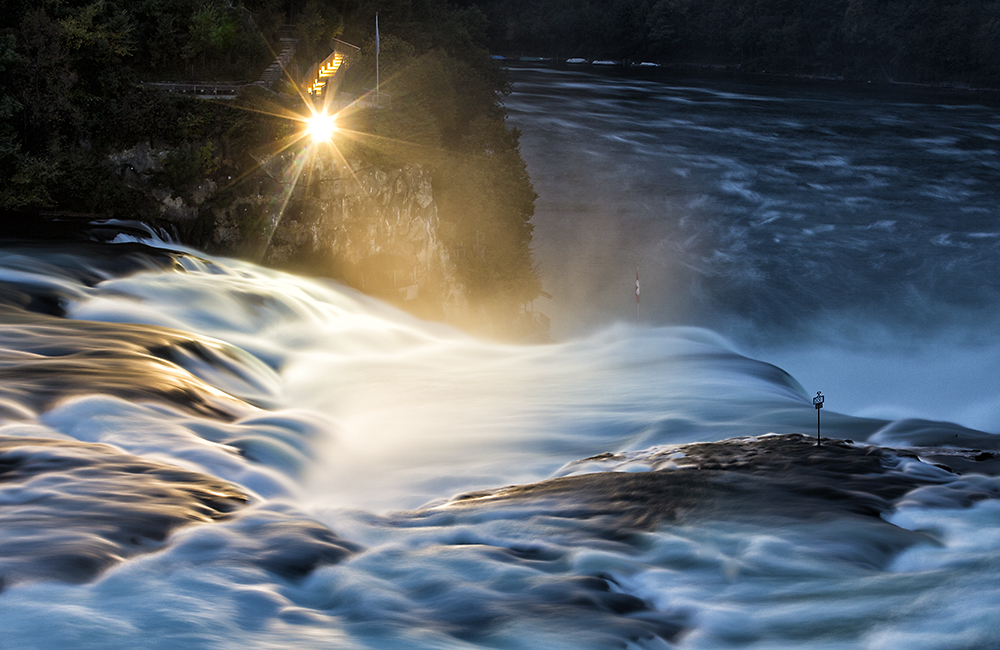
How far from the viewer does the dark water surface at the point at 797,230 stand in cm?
3984

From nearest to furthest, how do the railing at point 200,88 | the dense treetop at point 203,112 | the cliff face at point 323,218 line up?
the dense treetop at point 203,112 → the cliff face at point 323,218 → the railing at point 200,88

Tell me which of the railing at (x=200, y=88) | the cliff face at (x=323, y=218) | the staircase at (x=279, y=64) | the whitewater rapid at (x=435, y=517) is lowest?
the whitewater rapid at (x=435, y=517)

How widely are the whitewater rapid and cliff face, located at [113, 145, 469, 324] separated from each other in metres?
11.1

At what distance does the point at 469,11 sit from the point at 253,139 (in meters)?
29.9

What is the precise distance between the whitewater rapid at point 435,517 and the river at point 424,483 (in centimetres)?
4

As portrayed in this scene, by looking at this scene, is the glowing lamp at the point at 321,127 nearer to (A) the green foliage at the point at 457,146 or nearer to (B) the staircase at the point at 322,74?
(A) the green foliage at the point at 457,146

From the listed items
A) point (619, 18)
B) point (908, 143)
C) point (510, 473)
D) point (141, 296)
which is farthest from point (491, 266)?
point (619, 18)

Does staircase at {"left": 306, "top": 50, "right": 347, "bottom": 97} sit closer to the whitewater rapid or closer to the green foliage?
the green foliage

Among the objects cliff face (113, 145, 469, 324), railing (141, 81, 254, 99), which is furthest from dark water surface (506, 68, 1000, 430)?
railing (141, 81, 254, 99)

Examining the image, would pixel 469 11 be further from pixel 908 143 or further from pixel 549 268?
pixel 908 143

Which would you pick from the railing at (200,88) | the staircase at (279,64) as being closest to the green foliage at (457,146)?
the staircase at (279,64)

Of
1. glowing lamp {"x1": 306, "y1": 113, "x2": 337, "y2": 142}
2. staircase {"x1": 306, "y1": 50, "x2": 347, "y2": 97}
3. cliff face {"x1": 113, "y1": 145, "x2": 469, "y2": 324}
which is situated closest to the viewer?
cliff face {"x1": 113, "y1": 145, "x2": 469, "y2": 324}

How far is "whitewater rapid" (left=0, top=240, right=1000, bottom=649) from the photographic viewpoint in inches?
310

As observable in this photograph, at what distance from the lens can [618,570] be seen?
9.03 meters
